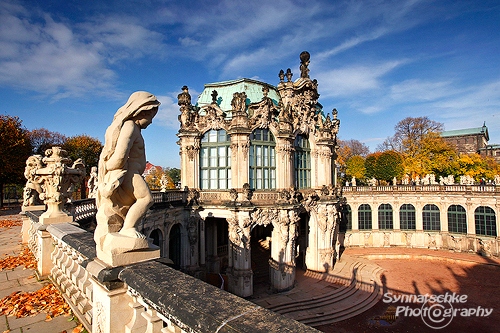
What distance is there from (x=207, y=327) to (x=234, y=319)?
9.6 inches

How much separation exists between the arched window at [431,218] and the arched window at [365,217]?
6.26 m

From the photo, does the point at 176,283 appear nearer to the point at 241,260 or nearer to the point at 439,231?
the point at 241,260

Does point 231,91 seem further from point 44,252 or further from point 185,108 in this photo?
point 44,252

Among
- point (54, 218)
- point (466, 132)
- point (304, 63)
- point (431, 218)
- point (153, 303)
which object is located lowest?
point (431, 218)

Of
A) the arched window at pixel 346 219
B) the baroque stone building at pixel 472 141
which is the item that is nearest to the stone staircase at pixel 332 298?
the arched window at pixel 346 219

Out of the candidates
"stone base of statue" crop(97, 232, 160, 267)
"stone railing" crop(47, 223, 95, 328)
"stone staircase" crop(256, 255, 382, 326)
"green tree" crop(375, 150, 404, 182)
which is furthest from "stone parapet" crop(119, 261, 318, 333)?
"green tree" crop(375, 150, 404, 182)

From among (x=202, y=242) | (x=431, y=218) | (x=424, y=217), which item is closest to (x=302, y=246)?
(x=202, y=242)

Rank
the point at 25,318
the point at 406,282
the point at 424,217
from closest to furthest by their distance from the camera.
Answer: the point at 25,318, the point at 406,282, the point at 424,217

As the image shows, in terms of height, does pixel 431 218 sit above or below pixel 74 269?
below

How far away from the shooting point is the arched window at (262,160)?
71.5 feet

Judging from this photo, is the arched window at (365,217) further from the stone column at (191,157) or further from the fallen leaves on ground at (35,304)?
the fallen leaves on ground at (35,304)

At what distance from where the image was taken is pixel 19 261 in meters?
9.40

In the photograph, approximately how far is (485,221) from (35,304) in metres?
41.0

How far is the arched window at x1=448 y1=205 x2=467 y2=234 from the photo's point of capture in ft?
111
